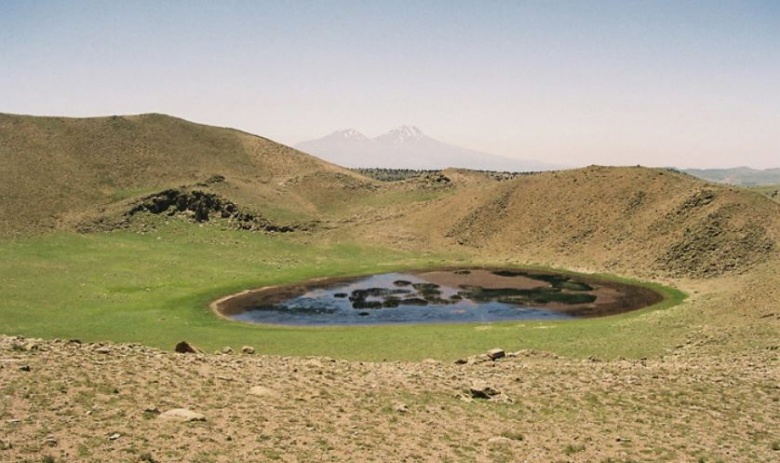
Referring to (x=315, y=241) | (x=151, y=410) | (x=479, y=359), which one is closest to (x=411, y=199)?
(x=315, y=241)

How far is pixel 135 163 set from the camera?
11231cm

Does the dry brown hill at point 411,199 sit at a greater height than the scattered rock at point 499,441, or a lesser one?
greater

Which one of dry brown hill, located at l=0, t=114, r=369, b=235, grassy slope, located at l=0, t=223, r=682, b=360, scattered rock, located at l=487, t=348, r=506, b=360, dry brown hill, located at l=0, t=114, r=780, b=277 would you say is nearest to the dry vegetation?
scattered rock, located at l=487, t=348, r=506, b=360

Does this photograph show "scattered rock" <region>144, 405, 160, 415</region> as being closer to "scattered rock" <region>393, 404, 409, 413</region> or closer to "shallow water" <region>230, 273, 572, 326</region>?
"scattered rock" <region>393, 404, 409, 413</region>

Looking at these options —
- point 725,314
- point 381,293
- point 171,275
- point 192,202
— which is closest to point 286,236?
point 192,202

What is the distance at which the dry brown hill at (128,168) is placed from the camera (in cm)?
9244

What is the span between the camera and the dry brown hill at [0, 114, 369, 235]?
92.4 meters

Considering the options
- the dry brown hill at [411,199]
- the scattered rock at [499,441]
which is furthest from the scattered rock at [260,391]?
the dry brown hill at [411,199]

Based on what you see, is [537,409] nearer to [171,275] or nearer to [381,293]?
[381,293]

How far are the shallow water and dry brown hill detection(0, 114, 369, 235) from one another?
135ft

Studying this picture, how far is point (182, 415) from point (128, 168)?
3992 inches

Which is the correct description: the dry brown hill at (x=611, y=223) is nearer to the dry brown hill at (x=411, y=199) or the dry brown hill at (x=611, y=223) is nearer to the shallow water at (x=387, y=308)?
the dry brown hill at (x=411, y=199)

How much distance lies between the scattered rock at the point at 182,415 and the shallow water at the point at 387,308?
30432 millimetres

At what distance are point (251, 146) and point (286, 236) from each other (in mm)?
49865
